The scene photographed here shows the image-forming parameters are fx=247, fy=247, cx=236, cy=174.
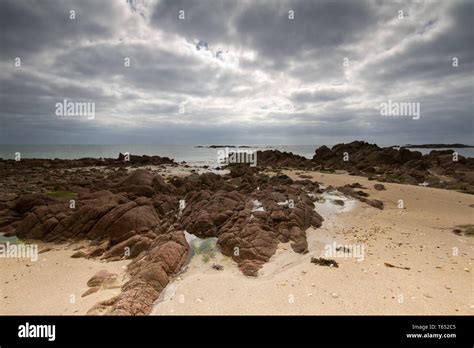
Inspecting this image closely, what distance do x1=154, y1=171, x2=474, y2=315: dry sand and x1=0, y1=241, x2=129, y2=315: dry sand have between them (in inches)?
114

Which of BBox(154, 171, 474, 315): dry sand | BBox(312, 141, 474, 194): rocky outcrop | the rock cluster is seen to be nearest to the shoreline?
BBox(154, 171, 474, 315): dry sand

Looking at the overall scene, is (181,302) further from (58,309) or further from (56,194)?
(56,194)

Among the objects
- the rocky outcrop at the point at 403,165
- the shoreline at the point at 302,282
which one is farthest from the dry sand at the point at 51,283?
the rocky outcrop at the point at 403,165

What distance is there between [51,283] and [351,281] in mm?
11559

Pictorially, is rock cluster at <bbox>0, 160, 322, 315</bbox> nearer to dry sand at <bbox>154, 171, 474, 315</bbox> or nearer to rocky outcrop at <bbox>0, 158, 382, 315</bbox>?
rocky outcrop at <bbox>0, 158, 382, 315</bbox>

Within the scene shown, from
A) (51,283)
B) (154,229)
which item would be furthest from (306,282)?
(51,283)

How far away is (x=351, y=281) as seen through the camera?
9125 millimetres

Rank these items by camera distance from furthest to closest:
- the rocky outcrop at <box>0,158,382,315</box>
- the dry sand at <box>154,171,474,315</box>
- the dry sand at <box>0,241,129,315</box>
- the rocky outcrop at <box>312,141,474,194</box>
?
1. the rocky outcrop at <box>312,141,474,194</box>
2. the rocky outcrop at <box>0,158,382,315</box>
3. the dry sand at <box>0,241,129,315</box>
4. the dry sand at <box>154,171,474,315</box>

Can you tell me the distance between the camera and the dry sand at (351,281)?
25.1 feet

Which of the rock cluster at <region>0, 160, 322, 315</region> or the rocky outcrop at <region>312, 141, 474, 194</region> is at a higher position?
the rocky outcrop at <region>312, 141, 474, 194</region>

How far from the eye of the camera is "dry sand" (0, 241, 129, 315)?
8.10 m

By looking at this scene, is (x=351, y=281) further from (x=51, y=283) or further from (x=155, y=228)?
(x=51, y=283)

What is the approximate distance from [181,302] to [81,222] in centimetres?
1020
